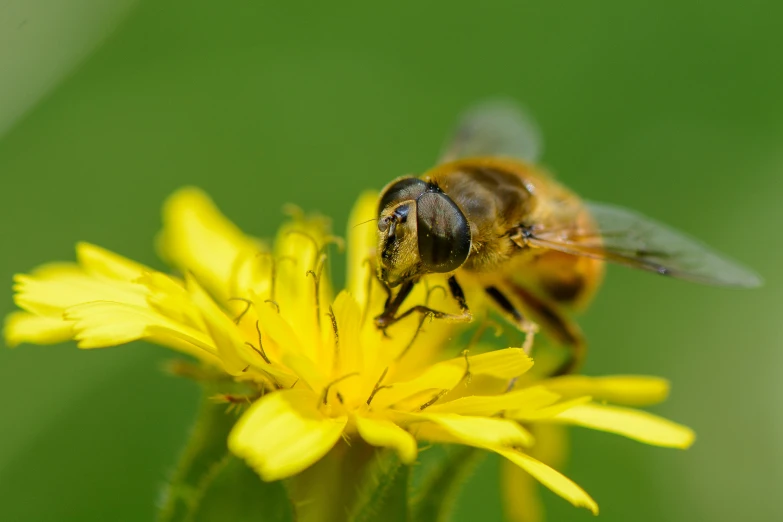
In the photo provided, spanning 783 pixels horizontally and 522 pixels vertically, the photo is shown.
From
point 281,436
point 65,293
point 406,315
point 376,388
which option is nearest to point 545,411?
point 376,388

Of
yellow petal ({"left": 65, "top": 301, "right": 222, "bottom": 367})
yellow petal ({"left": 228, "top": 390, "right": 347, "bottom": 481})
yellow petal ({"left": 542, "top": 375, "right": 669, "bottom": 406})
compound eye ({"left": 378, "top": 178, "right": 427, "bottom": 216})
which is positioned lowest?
yellow petal ({"left": 542, "top": 375, "right": 669, "bottom": 406})

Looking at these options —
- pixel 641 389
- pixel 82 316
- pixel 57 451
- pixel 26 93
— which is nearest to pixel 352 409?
pixel 82 316

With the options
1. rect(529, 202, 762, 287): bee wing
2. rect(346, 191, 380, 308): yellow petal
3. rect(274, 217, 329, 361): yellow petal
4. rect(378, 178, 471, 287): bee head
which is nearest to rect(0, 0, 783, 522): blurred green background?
rect(346, 191, 380, 308): yellow petal

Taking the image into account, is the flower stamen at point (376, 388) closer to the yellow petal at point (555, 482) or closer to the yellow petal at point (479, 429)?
the yellow petal at point (479, 429)

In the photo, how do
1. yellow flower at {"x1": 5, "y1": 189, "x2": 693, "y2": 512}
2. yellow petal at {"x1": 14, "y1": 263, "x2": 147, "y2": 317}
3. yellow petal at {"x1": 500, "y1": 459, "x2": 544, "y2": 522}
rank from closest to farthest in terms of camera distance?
yellow flower at {"x1": 5, "y1": 189, "x2": 693, "y2": 512}, yellow petal at {"x1": 14, "y1": 263, "x2": 147, "y2": 317}, yellow petal at {"x1": 500, "y1": 459, "x2": 544, "y2": 522}

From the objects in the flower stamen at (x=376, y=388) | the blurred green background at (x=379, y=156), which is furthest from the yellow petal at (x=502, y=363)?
the blurred green background at (x=379, y=156)

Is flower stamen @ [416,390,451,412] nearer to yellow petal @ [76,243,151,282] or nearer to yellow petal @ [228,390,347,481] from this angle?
yellow petal @ [228,390,347,481]
